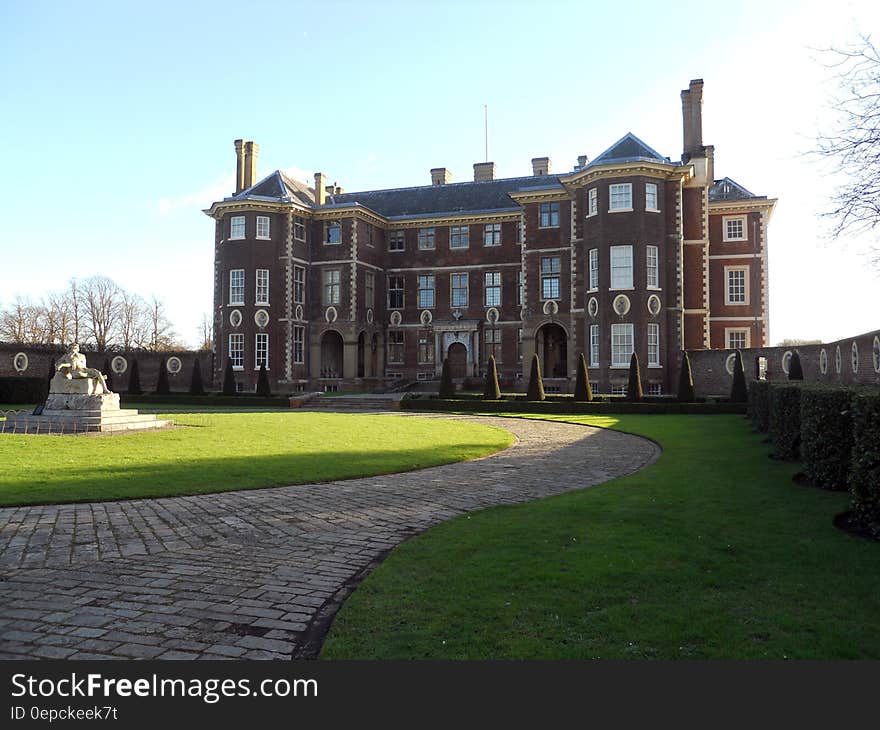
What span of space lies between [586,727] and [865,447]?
18.3ft

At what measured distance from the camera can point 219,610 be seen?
4746 millimetres

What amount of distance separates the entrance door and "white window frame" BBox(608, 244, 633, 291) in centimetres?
1356

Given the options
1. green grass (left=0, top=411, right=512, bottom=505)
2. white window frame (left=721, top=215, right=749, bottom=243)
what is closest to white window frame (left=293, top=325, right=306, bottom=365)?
green grass (left=0, top=411, right=512, bottom=505)

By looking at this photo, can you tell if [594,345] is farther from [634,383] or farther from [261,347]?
[261,347]

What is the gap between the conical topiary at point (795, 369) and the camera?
89.1 ft

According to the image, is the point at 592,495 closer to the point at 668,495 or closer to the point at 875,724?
the point at 668,495

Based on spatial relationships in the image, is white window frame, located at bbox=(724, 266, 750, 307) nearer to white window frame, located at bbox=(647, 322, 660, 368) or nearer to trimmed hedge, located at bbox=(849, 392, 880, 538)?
white window frame, located at bbox=(647, 322, 660, 368)

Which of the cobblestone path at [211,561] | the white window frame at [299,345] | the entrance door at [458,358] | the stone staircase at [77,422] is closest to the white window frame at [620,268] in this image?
the entrance door at [458,358]

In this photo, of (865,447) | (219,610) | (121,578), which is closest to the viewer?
(219,610)

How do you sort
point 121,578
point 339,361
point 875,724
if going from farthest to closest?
point 339,361 → point 121,578 → point 875,724

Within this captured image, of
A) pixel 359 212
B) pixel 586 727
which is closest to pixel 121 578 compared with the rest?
pixel 586 727

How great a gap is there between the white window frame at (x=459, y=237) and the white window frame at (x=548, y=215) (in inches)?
240

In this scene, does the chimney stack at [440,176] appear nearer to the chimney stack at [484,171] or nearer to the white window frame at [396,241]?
the chimney stack at [484,171]

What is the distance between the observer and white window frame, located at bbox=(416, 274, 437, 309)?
156 feet
